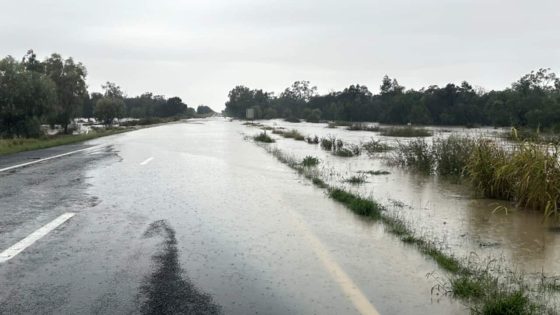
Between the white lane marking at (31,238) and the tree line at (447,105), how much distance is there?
4491cm

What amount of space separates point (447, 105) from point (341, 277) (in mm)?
120191

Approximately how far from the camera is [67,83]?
63.3 m

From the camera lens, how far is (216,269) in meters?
5.62

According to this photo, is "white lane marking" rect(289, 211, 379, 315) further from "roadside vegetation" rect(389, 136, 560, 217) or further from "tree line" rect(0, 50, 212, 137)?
"tree line" rect(0, 50, 212, 137)

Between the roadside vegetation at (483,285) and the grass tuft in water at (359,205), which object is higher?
the roadside vegetation at (483,285)

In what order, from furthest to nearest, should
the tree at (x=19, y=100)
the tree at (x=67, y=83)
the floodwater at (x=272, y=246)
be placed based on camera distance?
the tree at (x=67, y=83), the tree at (x=19, y=100), the floodwater at (x=272, y=246)

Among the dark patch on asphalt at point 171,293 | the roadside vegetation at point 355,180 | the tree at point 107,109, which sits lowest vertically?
the roadside vegetation at point 355,180

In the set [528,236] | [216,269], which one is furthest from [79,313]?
[528,236]

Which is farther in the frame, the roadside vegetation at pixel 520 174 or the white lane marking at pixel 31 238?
the roadside vegetation at pixel 520 174

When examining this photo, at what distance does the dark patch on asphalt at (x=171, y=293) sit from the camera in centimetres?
436

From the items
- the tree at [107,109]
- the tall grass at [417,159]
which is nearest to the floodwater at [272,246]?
the tall grass at [417,159]

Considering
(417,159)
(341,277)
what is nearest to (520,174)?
(341,277)

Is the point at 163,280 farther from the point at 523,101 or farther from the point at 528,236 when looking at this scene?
the point at 523,101

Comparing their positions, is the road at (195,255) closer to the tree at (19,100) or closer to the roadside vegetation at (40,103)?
the roadside vegetation at (40,103)
